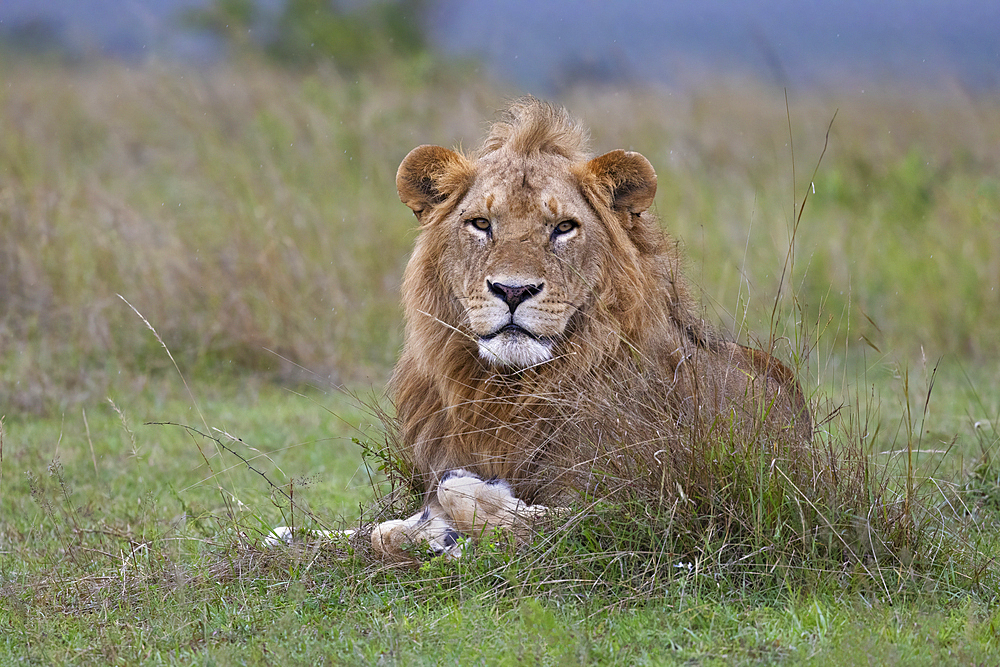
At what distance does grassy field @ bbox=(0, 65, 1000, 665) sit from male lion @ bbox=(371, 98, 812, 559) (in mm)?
215

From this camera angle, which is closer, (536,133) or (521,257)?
(521,257)

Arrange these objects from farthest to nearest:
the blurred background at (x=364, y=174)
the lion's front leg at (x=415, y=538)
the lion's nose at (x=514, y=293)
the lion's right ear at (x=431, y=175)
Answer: the blurred background at (x=364, y=174) → the lion's right ear at (x=431, y=175) → the lion's front leg at (x=415, y=538) → the lion's nose at (x=514, y=293)

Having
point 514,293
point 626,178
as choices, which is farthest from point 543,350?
point 626,178

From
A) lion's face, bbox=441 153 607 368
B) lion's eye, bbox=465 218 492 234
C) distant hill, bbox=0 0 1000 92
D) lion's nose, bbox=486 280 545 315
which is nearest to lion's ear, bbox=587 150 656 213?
lion's face, bbox=441 153 607 368

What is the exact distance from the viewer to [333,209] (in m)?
10.5

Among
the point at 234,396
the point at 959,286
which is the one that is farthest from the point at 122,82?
the point at 959,286

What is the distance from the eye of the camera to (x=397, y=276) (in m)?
9.62

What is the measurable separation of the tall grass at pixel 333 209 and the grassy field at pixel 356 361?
0.12 ft

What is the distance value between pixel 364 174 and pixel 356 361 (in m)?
3.19

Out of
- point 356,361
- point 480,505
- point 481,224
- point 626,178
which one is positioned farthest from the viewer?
point 356,361

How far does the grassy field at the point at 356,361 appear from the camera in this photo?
136 inches

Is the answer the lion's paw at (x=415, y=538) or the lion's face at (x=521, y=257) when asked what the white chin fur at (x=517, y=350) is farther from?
the lion's paw at (x=415, y=538)

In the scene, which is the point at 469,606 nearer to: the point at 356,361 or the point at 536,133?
the point at 536,133

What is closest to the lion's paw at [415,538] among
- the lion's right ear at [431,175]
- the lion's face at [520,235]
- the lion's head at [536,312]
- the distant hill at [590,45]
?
the lion's head at [536,312]
